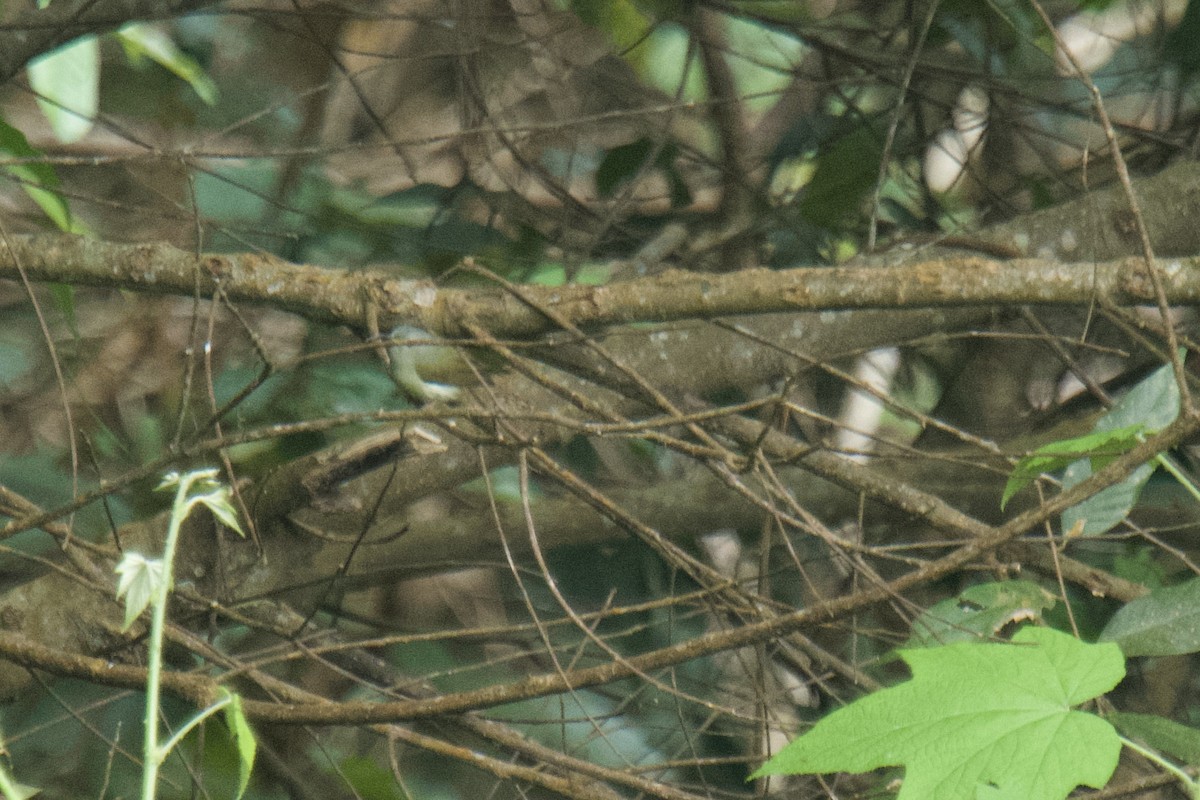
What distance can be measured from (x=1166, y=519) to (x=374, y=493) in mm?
1046

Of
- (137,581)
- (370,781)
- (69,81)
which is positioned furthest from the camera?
(69,81)

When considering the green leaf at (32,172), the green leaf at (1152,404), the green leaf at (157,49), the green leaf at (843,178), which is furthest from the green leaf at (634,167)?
the green leaf at (1152,404)

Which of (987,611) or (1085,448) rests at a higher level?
(1085,448)

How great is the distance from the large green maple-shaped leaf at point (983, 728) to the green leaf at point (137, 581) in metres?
0.31

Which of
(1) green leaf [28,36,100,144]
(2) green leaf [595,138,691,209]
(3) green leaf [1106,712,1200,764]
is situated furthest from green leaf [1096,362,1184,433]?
(1) green leaf [28,36,100,144]

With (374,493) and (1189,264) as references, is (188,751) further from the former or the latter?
(1189,264)

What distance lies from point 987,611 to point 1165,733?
196 mm

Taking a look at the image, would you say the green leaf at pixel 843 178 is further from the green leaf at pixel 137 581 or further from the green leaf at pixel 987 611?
the green leaf at pixel 137 581

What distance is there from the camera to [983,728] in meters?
0.60

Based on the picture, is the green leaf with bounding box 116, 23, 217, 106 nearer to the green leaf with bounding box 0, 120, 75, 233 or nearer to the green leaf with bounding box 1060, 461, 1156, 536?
the green leaf with bounding box 0, 120, 75, 233

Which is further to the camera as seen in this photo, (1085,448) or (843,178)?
(843,178)

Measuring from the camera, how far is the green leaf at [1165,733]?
0.81 m

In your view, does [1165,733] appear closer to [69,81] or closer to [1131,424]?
[1131,424]

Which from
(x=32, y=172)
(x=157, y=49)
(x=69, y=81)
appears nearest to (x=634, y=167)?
(x=157, y=49)
